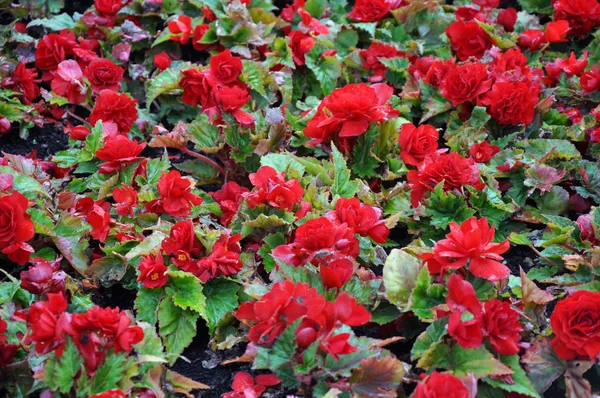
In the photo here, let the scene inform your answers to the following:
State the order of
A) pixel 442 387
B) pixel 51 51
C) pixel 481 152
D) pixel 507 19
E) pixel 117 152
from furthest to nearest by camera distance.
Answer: pixel 507 19, pixel 51 51, pixel 481 152, pixel 117 152, pixel 442 387

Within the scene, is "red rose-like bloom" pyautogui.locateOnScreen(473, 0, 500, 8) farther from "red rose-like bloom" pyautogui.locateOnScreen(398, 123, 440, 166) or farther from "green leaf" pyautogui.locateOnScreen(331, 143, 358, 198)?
"green leaf" pyautogui.locateOnScreen(331, 143, 358, 198)

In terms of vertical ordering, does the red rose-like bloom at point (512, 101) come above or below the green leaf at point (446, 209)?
above

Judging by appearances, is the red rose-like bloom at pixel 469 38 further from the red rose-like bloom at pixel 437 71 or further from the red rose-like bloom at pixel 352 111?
the red rose-like bloom at pixel 352 111

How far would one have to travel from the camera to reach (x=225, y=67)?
2.81m

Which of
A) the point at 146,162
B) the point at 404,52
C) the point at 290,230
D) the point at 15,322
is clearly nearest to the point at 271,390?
the point at 290,230

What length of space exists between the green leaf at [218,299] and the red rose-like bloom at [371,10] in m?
Result: 1.80

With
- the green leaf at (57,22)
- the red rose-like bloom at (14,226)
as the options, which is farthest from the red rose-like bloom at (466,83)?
the green leaf at (57,22)

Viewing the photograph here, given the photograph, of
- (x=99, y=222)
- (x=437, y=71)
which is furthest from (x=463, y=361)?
(x=437, y=71)

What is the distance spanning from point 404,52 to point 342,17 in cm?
49

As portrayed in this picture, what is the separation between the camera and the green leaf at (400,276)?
76.0 inches

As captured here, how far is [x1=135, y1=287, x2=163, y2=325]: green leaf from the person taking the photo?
2059 millimetres

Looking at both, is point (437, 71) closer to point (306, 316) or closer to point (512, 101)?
point (512, 101)

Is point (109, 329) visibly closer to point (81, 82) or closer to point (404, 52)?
point (81, 82)

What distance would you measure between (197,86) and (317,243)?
111 centimetres
